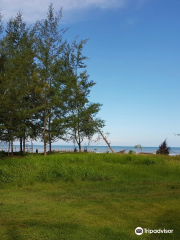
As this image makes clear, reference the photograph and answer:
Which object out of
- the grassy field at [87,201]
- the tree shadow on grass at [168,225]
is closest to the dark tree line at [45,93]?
the grassy field at [87,201]

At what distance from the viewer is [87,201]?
6.27 metres

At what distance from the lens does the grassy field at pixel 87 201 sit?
430 centimetres

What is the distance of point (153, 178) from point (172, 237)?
5.51m

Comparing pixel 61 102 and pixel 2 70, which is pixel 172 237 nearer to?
pixel 2 70

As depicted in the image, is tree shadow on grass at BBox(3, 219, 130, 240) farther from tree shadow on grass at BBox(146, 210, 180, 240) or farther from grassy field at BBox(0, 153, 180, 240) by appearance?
tree shadow on grass at BBox(146, 210, 180, 240)

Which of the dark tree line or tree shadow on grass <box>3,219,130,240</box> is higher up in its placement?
the dark tree line

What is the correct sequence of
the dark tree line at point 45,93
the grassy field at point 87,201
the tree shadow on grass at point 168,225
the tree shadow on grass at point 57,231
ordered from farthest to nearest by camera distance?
the dark tree line at point 45,93, the grassy field at point 87,201, the tree shadow on grass at point 168,225, the tree shadow on grass at point 57,231

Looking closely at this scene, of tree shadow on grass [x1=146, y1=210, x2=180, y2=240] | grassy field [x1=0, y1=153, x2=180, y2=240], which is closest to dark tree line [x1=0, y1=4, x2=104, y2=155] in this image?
grassy field [x1=0, y1=153, x2=180, y2=240]

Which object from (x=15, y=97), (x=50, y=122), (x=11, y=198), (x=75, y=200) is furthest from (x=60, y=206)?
(x=50, y=122)

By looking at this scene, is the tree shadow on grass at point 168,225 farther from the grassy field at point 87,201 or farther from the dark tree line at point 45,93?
the dark tree line at point 45,93

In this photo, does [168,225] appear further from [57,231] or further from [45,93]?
[45,93]

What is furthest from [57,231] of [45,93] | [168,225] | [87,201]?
[45,93]

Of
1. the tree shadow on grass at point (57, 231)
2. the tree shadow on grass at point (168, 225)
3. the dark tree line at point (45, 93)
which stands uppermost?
the dark tree line at point (45, 93)

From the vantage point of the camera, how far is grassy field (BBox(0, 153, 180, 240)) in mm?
4302
